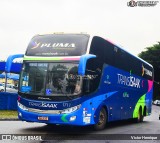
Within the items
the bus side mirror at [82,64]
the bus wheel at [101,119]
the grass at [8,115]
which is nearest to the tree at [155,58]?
the grass at [8,115]

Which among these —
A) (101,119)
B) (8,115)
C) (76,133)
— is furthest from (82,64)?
(8,115)

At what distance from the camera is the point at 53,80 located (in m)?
13.5

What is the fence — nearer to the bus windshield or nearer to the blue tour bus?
the blue tour bus

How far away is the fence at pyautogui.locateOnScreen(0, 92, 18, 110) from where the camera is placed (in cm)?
2576

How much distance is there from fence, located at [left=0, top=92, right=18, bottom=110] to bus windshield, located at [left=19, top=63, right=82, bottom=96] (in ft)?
39.9

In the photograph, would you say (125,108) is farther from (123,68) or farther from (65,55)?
(65,55)

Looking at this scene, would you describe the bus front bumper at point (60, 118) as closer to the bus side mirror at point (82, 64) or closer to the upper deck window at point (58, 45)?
the bus side mirror at point (82, 64)

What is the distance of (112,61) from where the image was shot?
1625cm

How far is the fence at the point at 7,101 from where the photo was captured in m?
25.8

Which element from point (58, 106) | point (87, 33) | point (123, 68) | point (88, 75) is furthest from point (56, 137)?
point (123, 68)

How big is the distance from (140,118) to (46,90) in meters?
10.7

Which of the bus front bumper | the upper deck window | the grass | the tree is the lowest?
the tree

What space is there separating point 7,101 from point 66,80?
1377 cm

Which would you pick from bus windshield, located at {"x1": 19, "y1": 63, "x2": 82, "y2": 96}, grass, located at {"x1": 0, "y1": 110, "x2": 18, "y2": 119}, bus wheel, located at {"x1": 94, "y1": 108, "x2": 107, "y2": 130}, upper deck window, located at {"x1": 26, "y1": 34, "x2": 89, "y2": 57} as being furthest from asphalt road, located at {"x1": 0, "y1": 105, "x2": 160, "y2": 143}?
grass, located at {"x1": 0, "y1": 110, "x2": 18, "y2": 119}
